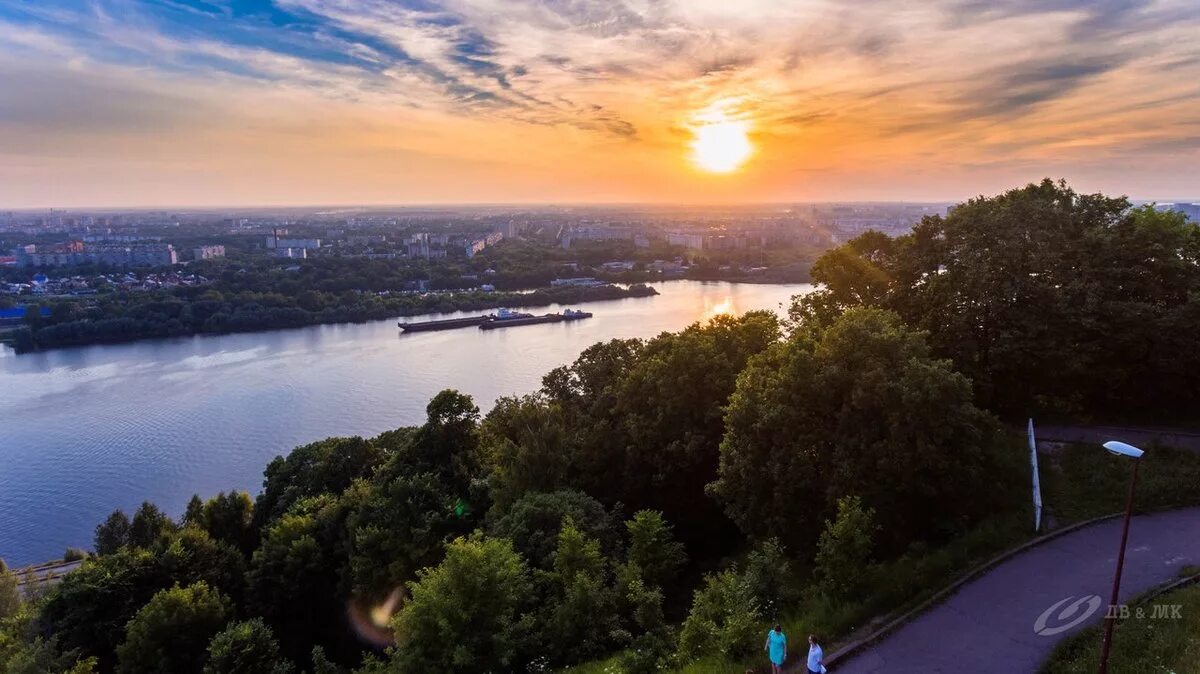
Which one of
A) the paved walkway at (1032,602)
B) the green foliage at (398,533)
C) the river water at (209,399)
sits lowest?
the river water at (209,399)

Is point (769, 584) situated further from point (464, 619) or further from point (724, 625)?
point (464, 619)

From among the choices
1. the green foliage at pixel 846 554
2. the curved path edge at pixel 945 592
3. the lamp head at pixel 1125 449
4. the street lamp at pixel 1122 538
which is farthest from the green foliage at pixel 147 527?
the lamp head at pixel 1125 449

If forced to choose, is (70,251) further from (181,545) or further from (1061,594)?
(1061,594)

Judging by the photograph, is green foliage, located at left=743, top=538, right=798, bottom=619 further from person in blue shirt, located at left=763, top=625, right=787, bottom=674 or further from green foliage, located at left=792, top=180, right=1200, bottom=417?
green foliage, located at left=792, top=180, right=1200, bottom=417

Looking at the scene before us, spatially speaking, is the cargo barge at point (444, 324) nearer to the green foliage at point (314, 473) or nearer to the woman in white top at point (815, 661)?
the green foliage at point (314, 473)

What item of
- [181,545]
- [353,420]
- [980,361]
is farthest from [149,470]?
[980,361]

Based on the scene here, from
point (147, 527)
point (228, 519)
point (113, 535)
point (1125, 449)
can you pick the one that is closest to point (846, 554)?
point (1125, 449)

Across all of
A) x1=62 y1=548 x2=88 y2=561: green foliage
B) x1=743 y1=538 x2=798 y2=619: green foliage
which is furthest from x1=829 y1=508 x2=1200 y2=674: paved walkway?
x1=62 y1=548 x2=88 y2=561: green foliage
